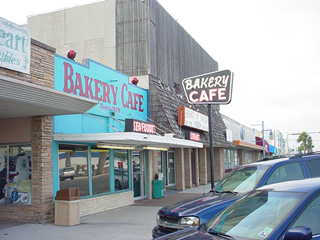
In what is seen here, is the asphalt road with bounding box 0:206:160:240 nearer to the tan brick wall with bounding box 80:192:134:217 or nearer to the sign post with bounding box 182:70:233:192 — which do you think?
the tan brick wall with bounding box 80:192:134:217

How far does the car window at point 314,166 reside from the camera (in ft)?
23.3

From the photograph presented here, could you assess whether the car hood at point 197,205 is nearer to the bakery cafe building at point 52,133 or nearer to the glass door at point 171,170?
the bakery cafe building at point 52,133

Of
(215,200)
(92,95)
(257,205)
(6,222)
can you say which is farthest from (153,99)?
(257,205)

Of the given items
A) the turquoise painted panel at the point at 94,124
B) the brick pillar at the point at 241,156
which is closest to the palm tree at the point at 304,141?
the brick pillar at the point at 241,156

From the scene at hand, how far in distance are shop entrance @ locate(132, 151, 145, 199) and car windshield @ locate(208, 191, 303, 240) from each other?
12.2 metres

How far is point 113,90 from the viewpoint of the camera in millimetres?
15383

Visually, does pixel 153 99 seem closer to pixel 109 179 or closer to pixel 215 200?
pixel 109 179

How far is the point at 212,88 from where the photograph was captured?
511 inches

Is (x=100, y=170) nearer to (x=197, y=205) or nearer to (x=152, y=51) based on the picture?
(x=152, y=51)

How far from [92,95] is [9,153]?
3.53m

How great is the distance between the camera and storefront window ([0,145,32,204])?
1155 cm

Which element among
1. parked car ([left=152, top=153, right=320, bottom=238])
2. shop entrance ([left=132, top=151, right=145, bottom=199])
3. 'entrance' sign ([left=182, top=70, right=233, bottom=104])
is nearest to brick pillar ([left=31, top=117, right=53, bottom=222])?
'entrance' sign ([left=182, top=70, right=233, bottom=104])

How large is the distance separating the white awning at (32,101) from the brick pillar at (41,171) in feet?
1.63

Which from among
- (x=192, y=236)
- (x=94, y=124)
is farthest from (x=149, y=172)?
(x=192, y=236)
